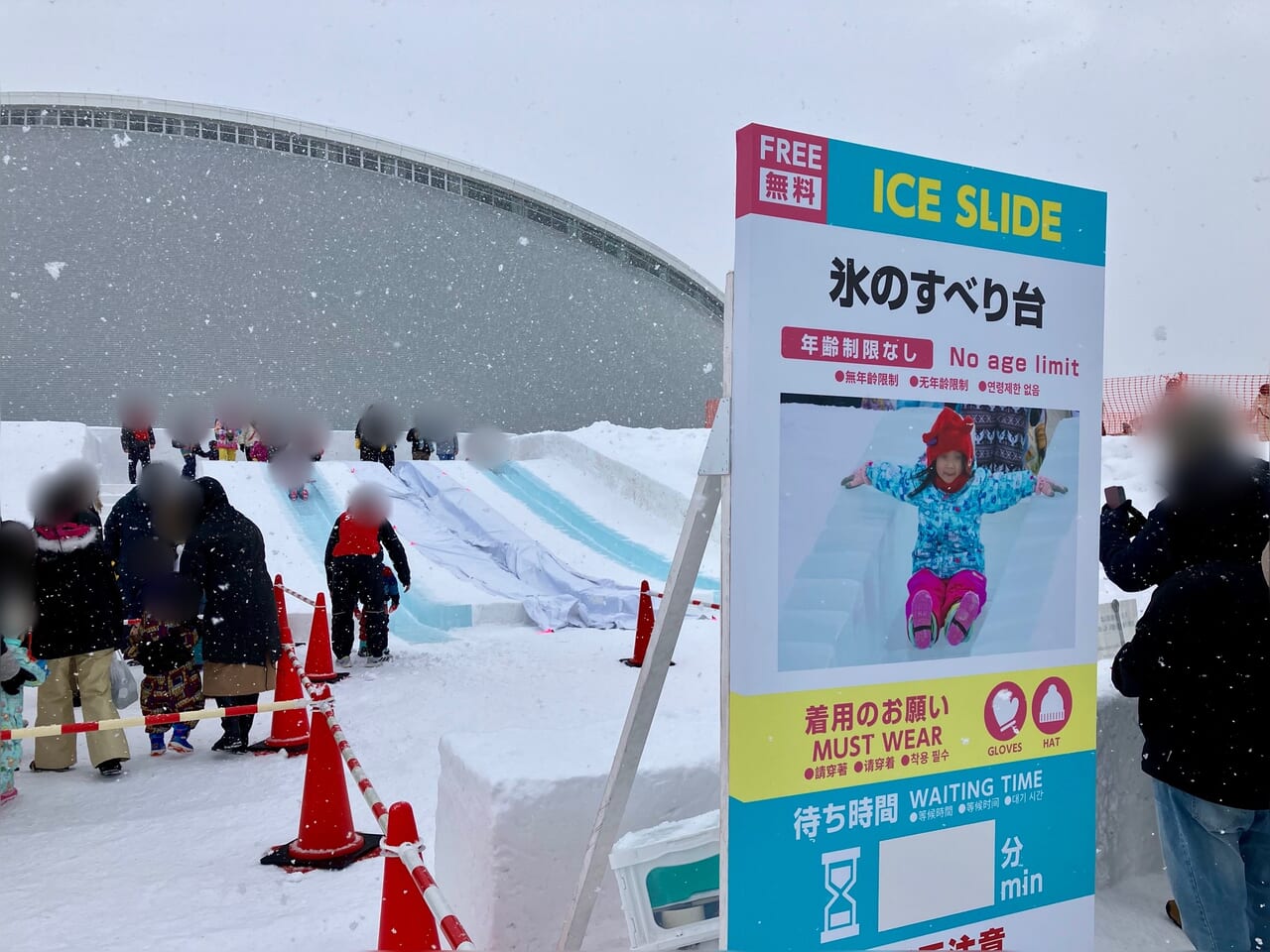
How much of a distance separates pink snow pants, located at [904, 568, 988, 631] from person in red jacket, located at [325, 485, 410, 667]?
21.7ft

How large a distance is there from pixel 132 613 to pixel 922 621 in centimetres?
642

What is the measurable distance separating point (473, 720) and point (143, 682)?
224cm

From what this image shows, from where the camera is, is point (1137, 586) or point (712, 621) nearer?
point (1137, 586)

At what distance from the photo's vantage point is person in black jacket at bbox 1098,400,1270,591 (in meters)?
2.49

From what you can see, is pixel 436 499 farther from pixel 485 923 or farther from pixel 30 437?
pixel 485 923

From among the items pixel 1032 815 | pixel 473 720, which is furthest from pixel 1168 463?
pixel 473 720

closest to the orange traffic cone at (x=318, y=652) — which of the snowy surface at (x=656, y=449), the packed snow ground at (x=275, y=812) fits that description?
the packed snow ground at (x=275, y=812)

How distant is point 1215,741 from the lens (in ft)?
8.05

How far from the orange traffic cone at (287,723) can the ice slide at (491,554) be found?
14.4ft

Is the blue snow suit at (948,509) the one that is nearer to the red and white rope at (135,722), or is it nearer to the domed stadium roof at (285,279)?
the red and white rope at (135,722)

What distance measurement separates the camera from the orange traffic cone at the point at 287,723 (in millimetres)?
5656

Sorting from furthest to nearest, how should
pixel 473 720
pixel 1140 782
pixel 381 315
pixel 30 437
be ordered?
1. pixel 381 315
2. pixel 30 437
3. pixel 473 720
4. pixel 1140 782

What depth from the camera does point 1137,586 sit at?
2789 mm

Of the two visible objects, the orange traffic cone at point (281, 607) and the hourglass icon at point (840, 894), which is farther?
the orange traffic cone at point (281, 607)
